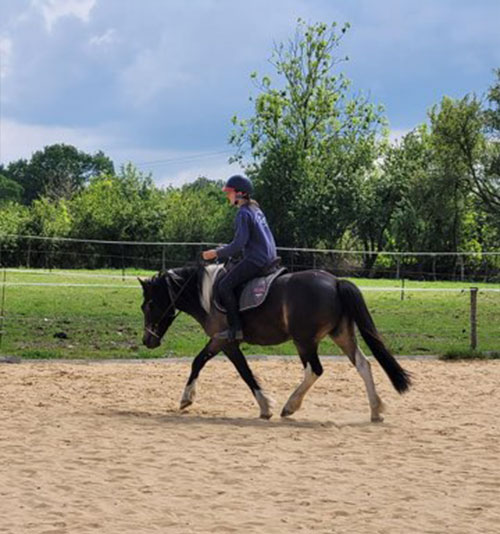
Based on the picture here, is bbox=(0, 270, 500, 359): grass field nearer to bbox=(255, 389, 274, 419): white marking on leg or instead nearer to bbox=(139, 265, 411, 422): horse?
bbox=(139, 265, 411, 422): horse

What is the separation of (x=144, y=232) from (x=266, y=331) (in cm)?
5017

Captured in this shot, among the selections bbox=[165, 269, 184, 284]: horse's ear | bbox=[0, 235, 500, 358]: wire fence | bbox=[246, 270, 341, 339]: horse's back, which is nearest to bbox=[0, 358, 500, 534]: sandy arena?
bbox=[246, 270, 341, 339]: horse's back

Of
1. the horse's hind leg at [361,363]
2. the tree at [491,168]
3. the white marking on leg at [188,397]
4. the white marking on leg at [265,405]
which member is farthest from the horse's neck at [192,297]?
the tree at [491,168]

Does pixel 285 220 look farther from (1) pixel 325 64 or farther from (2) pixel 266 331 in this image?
(2) pixel 266 331

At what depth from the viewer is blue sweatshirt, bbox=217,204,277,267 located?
8.86 meters

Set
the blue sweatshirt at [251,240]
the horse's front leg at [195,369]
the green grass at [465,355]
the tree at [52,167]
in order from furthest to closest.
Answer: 1. the tree at [52,167]
2. the green grass at [465,355]
3. the horse's front leg at [195,369]
4. the blue sweatshirt at [251,240]

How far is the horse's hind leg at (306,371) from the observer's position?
887cm

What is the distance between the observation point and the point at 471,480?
6375 millimetres

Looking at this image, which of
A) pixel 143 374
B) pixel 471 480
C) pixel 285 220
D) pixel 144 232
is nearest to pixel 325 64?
pixel 285 220

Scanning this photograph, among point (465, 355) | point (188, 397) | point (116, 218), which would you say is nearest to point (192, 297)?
point (188, 397)

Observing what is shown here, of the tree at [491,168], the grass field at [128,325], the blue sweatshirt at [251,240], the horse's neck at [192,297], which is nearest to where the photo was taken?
the blue sweatshirt at [251,240]

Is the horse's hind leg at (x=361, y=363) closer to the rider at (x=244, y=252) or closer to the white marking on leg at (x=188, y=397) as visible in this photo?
the rider at (x=244, y=252)

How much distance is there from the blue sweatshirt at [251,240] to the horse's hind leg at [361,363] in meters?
1.03

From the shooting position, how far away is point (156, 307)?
389 inches
